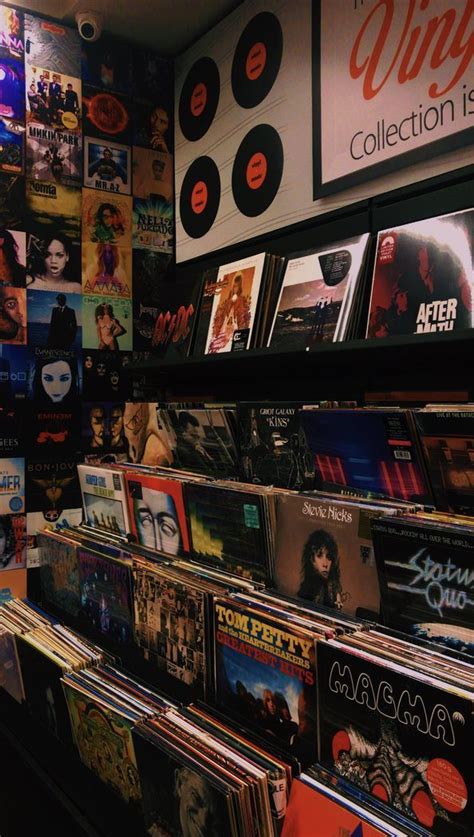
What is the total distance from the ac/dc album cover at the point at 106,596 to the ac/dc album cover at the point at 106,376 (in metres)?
0.79

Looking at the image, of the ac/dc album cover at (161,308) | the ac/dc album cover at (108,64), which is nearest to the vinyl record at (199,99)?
the ac/dc album cover at (108,64)

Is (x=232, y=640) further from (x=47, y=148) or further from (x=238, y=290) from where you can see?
(x=47, y=148)

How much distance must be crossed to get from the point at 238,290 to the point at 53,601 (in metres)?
1.12

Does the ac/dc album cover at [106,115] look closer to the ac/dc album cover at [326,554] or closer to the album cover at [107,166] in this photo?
the album cover at [107,166]

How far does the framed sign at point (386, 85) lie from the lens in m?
1.43

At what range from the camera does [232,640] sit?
1.26 meters

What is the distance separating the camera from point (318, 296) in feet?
5.16

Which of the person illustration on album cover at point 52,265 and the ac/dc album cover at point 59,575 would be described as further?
the person illustration on album cover at point 52,265

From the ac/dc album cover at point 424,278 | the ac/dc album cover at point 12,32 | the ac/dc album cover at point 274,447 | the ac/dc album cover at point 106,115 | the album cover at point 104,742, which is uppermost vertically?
the ac/dc album cover at point 12,32

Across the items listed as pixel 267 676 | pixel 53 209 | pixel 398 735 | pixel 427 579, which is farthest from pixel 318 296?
pixel 53 209

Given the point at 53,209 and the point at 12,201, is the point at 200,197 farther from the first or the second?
the point at 12,201

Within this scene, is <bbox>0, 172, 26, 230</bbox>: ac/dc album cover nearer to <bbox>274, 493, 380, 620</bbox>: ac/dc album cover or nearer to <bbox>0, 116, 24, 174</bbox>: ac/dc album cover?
<bbox>0, 116, 24, 174</bbox>: ac/dc album cover

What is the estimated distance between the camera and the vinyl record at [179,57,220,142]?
2318mm

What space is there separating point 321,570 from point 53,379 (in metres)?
1.41
